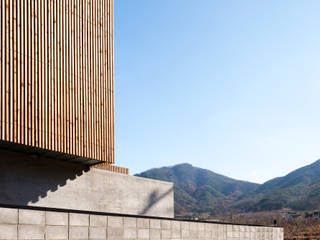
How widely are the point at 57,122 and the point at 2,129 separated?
76.7 inches

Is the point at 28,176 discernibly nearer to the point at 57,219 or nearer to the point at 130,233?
the point at 130,233

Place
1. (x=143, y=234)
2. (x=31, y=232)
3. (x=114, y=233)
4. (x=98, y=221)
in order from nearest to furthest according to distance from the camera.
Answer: (x=31, y=232)
(x=98, y=221)
(x=114, y=233)
(x=143, y=234)

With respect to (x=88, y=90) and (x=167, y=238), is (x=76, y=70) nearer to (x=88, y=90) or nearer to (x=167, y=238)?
(x=88, y=90)

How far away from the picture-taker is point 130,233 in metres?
9.06

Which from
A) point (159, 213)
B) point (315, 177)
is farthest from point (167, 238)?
point (315, 177)

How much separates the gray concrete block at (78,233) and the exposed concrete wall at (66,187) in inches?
196

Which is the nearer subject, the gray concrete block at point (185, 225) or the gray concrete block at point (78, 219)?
the gray concrete block at point (78, 219)

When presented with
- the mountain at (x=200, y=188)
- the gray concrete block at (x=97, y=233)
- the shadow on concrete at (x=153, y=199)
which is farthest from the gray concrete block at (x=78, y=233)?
the mountain at (x=200, y=188)

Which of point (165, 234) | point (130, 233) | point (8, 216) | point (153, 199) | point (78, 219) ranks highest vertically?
point (153, 199)

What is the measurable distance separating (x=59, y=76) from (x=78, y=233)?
6145mm

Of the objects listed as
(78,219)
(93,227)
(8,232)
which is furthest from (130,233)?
(8,232)

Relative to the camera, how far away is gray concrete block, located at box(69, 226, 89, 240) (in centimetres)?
762

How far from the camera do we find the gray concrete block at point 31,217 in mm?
6680

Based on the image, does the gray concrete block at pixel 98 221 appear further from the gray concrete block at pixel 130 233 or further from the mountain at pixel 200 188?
the mountain at pixel 200 188
